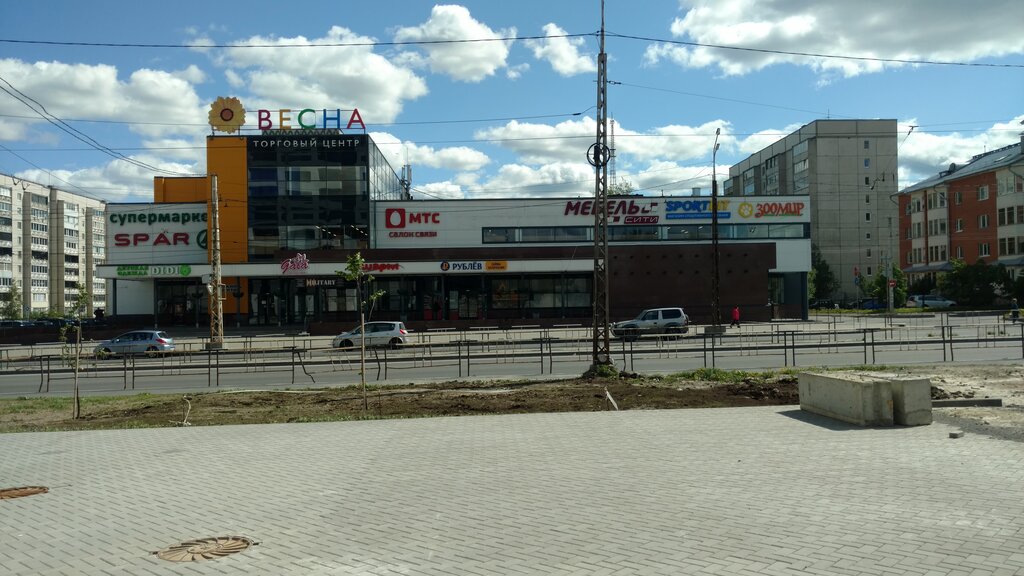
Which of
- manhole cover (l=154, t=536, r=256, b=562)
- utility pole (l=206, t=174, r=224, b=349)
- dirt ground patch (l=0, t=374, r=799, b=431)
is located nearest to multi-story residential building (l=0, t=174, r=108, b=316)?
utility pole (l=206, t=174, r=224, b=349)

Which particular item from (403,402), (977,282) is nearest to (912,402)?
(403,402)

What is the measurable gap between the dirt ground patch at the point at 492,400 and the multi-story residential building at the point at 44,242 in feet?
302

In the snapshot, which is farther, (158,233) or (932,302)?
(932,302)

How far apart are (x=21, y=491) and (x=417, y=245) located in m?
50.5

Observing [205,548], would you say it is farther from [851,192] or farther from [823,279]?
[851,192]

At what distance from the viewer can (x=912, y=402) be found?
1106 cm

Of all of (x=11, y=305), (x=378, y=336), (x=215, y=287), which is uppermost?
(x=215, y=287)

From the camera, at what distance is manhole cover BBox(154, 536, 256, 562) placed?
5988 mm

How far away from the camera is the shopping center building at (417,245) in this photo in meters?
53.8

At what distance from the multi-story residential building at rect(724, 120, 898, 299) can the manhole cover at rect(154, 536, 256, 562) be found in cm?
9926

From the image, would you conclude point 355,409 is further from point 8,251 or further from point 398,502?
point 8,251

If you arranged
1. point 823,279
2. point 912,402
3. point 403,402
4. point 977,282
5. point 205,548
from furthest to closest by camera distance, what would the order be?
point 823,279, point 977,282, point 403,402, point 912,402, point 205,548

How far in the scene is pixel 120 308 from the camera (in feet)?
200

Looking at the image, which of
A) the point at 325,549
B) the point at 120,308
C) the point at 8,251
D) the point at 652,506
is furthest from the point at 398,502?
the point at 8,251
